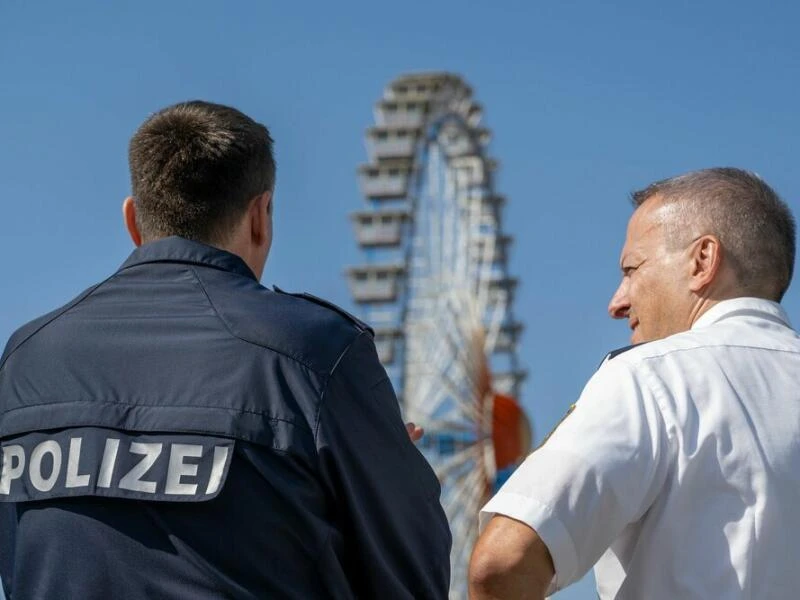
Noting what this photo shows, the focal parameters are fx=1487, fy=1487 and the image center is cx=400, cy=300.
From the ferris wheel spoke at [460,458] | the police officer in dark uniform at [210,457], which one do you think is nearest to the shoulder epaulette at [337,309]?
the police officer in dark uniform at [210,457]

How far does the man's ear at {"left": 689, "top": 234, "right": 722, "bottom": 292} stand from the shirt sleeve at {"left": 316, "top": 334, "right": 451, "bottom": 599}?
2.46 feet

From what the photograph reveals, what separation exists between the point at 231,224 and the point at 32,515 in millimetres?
634

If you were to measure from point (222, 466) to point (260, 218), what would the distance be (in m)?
0.56

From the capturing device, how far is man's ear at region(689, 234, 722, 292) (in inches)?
116

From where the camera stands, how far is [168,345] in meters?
Answer: 2.59

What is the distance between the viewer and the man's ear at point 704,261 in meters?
2.94

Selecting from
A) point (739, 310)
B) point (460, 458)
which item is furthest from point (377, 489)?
point (460, 458)

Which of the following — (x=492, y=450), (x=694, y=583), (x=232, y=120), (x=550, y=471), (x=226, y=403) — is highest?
(x=232, y=120)

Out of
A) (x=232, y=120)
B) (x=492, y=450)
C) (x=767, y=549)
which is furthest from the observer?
(x=492, y=450)

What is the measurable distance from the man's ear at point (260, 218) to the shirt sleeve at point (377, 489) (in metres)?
0.36

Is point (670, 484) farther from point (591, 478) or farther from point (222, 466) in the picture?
point (222, 466)

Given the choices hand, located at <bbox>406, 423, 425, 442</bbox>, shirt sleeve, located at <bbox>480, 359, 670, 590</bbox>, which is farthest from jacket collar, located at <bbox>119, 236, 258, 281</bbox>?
shirt sleeve, located at <bbox>480, 359, 670, 590</bbox>

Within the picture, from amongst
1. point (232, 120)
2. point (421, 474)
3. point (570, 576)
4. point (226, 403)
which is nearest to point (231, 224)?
point (232, 120)

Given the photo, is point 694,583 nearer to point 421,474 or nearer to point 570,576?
point 570,576
